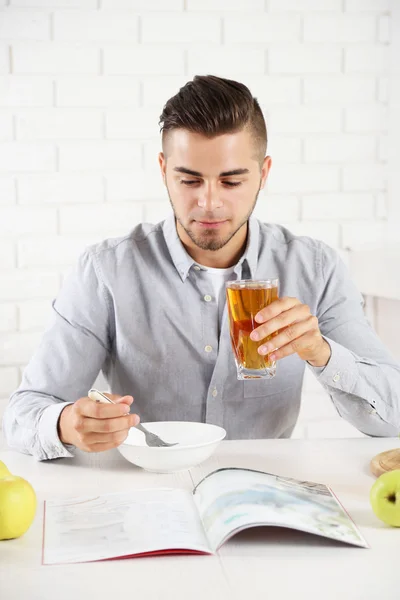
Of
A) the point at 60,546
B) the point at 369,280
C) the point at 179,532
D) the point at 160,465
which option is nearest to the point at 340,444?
the point at 160,465

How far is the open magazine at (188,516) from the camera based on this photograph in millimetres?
1077

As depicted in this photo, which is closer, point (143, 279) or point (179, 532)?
point (179, 532)

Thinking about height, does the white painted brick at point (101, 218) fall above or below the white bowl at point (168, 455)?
above

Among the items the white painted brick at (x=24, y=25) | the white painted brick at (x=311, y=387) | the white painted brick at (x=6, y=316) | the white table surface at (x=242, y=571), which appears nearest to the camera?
the white table surface at (x=242, y=571)

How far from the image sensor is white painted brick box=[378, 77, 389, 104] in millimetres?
2980

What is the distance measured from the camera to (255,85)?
288 centimetres

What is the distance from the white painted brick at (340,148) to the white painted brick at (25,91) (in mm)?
953

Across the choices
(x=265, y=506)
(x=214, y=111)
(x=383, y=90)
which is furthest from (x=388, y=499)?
(x=383, y=90)

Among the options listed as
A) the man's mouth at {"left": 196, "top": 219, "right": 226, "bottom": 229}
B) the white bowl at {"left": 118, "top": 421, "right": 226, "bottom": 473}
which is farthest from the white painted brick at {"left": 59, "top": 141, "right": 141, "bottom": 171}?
the white bowl at {"left": 118, "top": 421, "right": 226, "bottom": 473}

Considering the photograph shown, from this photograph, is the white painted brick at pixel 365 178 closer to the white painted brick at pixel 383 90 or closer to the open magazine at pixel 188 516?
the white painted brick at pixel 383 90

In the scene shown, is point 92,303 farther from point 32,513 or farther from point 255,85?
point 255,85

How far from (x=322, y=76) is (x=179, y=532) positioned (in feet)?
7.18

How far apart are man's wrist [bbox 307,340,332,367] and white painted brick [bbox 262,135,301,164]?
140 centimetres

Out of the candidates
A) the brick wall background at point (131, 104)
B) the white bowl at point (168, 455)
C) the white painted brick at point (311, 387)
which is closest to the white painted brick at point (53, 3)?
the brick wall background at point (131, 104)
